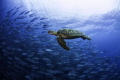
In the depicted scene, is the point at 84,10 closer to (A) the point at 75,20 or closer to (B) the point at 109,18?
(A) the point at 75,20

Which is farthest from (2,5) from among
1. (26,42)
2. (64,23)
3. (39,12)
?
(64,23)

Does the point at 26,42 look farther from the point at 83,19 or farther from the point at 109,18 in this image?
the point at 109,18

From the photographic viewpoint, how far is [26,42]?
→ 553 inches

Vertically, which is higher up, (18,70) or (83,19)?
(83,19)

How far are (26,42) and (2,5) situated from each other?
7557mm

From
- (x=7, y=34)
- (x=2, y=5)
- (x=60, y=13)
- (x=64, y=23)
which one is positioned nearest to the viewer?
(x=7, y=34)

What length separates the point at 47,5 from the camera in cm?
2039

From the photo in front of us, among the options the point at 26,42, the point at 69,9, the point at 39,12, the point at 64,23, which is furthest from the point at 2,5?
the point at 64,23

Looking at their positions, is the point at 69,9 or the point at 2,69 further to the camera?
the point at 69,9

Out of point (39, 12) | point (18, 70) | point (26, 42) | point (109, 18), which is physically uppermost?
point (39, 12)

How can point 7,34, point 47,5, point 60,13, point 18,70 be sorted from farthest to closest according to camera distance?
point 60,13
point 47,5
point 7,34
point 18,70

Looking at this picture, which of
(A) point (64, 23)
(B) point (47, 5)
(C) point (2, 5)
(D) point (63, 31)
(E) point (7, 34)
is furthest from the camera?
(A) point (64, 23)

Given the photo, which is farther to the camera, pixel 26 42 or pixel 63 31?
pixel 26 42

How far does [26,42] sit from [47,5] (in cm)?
816
